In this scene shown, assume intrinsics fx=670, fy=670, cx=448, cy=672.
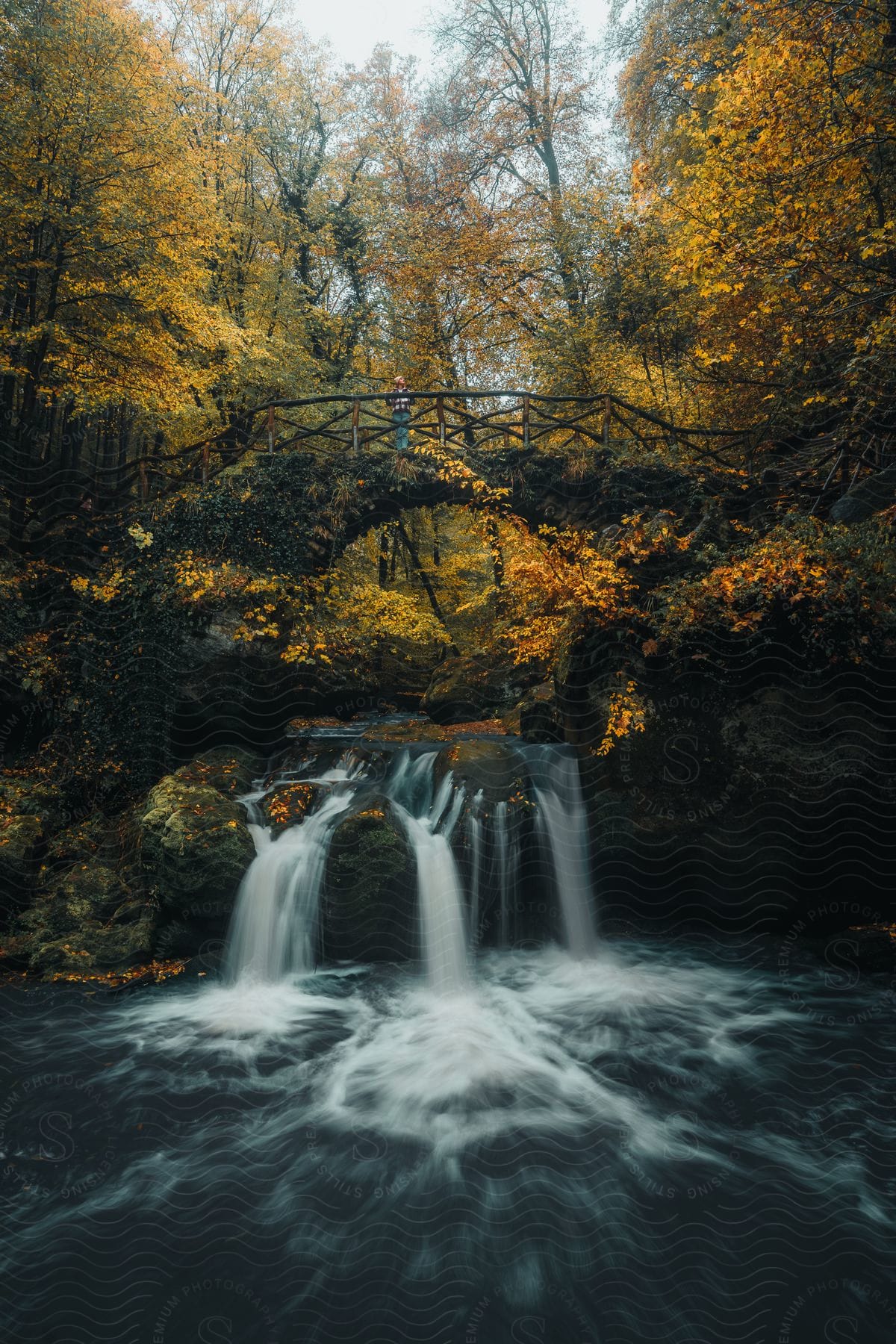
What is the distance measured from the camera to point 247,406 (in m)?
14.1

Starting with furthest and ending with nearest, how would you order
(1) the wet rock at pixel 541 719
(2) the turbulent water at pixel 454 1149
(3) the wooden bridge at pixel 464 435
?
(3) the wooden bridge at pixel 464 435 < (1) the wet rock at pixel 541 719 < (2) the turbulent water at pixel 454 1149

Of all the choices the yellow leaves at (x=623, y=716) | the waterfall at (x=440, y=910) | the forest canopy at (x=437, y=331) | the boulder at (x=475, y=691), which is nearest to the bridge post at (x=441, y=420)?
the forest canopy at (x=437, y=331)

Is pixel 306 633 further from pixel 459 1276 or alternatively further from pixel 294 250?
pixel 294 250

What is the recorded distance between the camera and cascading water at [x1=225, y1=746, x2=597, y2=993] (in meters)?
6.81

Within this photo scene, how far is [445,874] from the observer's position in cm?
720

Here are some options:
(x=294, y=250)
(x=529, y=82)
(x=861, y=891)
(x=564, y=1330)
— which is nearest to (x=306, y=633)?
(x=861, y=891)

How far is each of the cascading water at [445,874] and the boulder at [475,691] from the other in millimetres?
3460

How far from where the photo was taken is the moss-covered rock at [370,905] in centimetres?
694

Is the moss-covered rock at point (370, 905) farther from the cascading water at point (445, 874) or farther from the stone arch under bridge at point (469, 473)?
the stone arch under bridge at point (469, 473)

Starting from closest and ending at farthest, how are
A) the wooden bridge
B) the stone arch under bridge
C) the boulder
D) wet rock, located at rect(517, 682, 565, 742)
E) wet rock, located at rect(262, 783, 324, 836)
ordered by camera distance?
wet rock, located at rect(262, 783, 324, 836) < wet rock, located at rect(517, 682, 565, 742) < the stone arch under bridge < the wooden bridge < the boulder

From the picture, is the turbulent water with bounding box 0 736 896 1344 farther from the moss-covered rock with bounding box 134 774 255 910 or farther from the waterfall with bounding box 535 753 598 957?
the moss-covered rock with bounding box 134 774 255 910

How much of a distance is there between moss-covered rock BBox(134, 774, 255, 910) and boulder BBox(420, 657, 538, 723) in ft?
15.5

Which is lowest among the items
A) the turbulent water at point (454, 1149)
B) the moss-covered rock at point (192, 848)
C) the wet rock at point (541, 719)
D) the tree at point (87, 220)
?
the turbulent water at point (454, 1149)

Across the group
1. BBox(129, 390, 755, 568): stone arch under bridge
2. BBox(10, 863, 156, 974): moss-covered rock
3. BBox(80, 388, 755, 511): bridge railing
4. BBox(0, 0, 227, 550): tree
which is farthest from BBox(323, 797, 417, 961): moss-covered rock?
BBox(0, 0, 227, 550): tree
